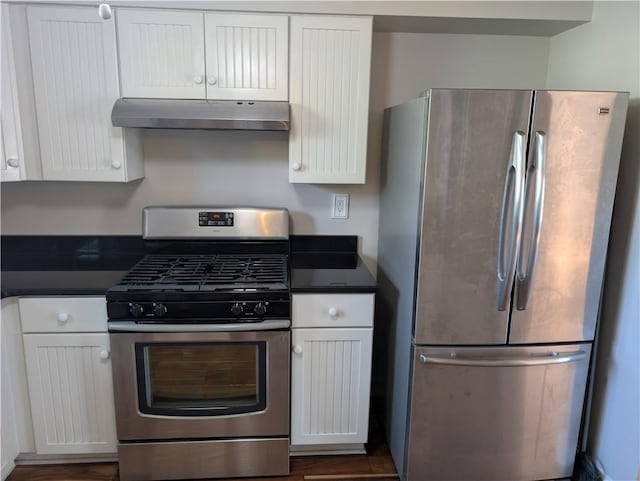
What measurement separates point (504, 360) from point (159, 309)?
138cm

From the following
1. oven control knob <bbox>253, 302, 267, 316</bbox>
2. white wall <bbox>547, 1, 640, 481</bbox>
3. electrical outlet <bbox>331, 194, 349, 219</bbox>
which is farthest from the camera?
electrical outlet <bbox>331, 194, 349, 219</bbox>

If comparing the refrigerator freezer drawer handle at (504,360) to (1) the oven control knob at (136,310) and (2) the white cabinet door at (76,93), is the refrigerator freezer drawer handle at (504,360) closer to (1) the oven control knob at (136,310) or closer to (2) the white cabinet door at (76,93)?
(1) the oven control knob at (136,310)

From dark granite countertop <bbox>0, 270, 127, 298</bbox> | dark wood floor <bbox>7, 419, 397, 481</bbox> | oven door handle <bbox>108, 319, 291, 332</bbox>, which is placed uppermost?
dark granite countertop <bbox>0, 270, 127, 298</bbox>

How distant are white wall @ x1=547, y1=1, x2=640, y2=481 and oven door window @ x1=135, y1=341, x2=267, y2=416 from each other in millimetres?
1417

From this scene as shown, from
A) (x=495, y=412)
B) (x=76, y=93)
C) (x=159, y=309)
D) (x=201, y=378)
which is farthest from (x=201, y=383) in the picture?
(x=76, y=93)

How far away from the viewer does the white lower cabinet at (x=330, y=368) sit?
6.50ft

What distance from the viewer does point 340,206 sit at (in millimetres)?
2461

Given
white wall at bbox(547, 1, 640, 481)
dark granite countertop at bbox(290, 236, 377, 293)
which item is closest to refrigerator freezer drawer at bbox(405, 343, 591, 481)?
white wall at bbox(547, 1, 640, 481)

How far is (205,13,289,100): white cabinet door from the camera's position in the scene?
1963 mm

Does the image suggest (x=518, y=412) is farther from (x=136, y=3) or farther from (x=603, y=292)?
(x=136, y=3)

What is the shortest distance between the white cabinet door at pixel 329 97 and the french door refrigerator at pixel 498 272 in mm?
208

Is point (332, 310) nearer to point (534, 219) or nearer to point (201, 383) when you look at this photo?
point (201, 383)

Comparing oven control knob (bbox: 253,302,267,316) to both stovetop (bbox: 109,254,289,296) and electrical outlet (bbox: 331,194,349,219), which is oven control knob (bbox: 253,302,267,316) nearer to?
stovetop (bbox: 109,254,289,296)

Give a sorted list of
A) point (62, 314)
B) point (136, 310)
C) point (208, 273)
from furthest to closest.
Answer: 1. point (208, 273)
2. point (62, 314)
3. point (136, 310)
